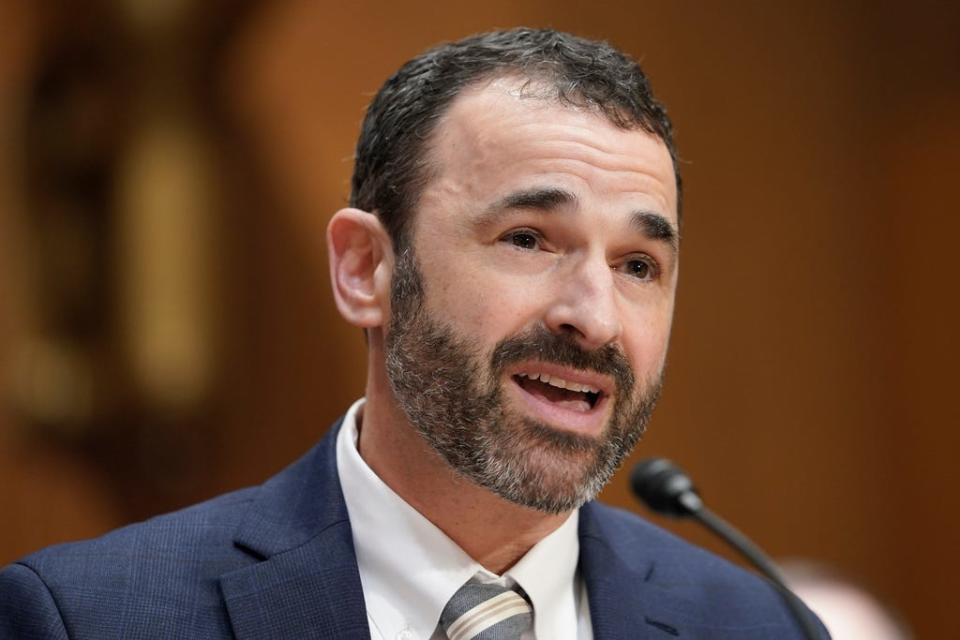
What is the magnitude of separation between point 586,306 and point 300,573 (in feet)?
1.83

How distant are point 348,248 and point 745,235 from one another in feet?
8.13

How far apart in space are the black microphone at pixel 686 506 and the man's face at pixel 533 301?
0.55 feet

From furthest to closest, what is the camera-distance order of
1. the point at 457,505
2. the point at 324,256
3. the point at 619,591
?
the point at 324,256, the point at 619,591, the point at 457,505

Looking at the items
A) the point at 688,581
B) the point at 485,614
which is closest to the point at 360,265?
the point at 485,614

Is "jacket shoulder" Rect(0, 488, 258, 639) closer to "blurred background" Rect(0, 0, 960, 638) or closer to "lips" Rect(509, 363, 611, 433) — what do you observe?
"lips" Rect(509, 363, 611, 433)

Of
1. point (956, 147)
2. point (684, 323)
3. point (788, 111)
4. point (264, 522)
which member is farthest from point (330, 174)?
point (956, 147)

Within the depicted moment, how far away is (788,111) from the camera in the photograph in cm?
432

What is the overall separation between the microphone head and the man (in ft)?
0.35

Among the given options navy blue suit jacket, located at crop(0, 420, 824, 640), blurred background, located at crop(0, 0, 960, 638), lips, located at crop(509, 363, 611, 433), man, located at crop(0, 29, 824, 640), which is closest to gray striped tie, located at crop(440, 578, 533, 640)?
man, located at crop(0, 29, 824, 640)

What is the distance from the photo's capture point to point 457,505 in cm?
187

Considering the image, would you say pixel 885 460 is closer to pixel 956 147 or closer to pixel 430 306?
pixel 956 147

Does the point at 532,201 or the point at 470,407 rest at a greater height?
the point at 532,201

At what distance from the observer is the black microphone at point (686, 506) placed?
192cm

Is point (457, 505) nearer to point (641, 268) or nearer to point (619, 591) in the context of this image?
point (619, 591)
